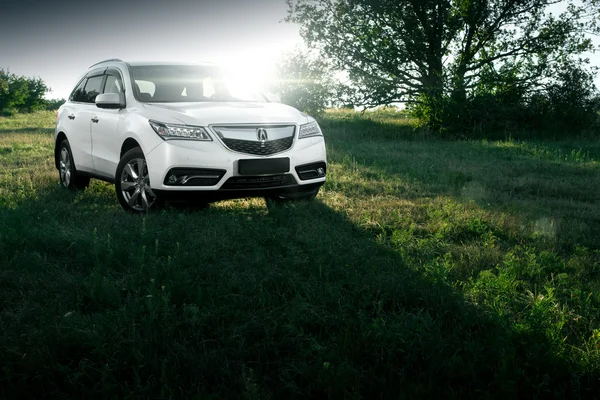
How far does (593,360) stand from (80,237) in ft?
13.9

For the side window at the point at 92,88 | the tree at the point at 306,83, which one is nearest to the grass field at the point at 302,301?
Result: the side window at the point at 92,88

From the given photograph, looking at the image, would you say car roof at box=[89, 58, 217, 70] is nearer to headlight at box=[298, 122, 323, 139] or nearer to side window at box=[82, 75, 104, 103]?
side window at box=[82, 75, 104, 103]

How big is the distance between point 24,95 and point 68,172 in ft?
230

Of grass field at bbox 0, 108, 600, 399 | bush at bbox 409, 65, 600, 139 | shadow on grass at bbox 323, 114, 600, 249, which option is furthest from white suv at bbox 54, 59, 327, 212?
bush at bbox 409, 65, 600, 139

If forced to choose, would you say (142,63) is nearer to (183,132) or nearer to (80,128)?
(80,128)

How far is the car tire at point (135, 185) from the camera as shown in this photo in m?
6.72

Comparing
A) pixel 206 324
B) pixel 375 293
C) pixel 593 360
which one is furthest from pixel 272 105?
pixel 593 360

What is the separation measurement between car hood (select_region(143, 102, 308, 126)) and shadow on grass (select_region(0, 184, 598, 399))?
1589mm

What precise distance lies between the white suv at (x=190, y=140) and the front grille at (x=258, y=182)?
1 cm

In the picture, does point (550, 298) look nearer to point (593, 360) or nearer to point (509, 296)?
point (509, 296)

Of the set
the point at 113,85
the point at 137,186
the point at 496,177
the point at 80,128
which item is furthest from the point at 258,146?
the point at 496,177

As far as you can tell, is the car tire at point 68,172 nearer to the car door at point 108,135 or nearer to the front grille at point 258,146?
the car door at point 108,135

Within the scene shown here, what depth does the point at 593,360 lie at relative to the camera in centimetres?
310

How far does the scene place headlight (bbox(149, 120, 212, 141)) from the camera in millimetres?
6412
